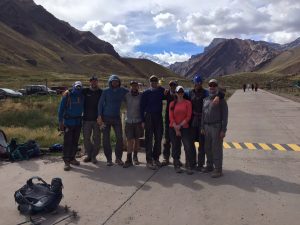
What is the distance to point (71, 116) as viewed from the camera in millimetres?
10359

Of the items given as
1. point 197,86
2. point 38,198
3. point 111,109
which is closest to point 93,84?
point 111,109

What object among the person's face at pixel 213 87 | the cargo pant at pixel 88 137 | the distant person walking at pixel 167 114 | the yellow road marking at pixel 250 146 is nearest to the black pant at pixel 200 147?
the distant person walking at pixel 167 114

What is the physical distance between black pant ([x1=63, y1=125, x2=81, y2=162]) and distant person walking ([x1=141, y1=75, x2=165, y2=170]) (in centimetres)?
157

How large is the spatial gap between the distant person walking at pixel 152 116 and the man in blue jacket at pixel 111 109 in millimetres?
588

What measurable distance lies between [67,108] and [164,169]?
2445mm

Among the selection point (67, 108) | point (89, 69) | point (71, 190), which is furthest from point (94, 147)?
point (89, 69)

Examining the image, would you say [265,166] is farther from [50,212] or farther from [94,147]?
[50,212]

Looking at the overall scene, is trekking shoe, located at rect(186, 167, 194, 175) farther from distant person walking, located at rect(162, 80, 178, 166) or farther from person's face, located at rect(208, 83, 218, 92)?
person's face, located at rect(208, 83, 218, 92)

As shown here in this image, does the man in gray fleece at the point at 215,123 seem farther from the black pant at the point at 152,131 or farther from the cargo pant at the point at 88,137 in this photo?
the cargo pant at the point at 88,137

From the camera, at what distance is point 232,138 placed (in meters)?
15.2

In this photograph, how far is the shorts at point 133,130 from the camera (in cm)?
1019

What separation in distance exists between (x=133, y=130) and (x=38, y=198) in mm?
3635

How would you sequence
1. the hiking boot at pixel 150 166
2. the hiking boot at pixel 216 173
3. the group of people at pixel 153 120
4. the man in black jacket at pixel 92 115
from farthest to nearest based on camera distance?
the man in black jacket at pixel 92 115 → the hiking boot at pixel 150 166 → the group of people at pixel 153 120 → the hiking boot at pixel 216 173

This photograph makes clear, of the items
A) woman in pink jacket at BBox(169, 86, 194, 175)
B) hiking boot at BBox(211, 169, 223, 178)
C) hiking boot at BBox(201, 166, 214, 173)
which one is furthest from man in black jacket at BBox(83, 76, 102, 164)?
hiking boot at BBox(211, 169, 223, 178)
